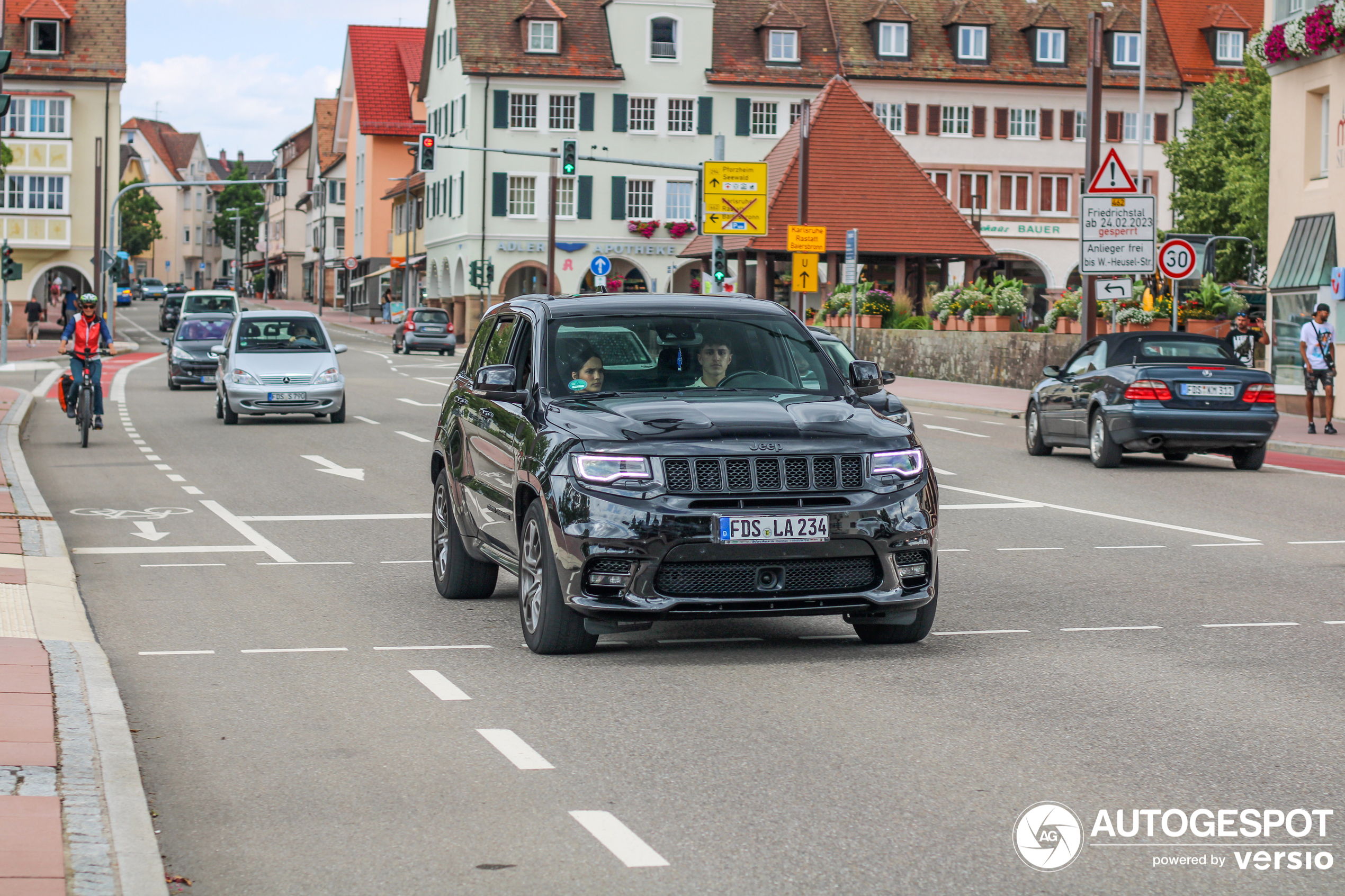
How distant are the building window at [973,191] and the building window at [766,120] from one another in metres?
8.19

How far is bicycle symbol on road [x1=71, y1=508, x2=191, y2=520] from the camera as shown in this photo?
610 inches

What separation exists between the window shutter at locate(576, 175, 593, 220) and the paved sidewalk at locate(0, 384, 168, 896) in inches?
2730

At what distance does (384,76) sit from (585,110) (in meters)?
33.4

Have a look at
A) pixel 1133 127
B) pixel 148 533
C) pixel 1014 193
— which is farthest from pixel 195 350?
pixel 1133 127

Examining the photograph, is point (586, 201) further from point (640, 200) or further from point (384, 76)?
point (384, 76)

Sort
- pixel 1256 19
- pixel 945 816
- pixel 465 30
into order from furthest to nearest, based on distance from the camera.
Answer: pixel 1256 19
pixel 465 30
pixel 945 816

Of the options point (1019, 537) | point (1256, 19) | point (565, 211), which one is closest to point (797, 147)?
point (565, 211)

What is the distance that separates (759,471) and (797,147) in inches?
2174

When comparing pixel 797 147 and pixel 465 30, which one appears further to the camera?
pixel 465 30

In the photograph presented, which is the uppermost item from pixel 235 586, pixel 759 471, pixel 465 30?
pixel 465 30

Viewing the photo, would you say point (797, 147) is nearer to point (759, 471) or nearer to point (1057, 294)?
point (1057, 294)

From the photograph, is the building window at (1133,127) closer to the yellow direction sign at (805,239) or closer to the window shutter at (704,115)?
the window shutter at (704,115)

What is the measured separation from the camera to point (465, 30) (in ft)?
258

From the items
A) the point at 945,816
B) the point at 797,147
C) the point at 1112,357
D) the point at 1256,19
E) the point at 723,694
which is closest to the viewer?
the point at 945,816
